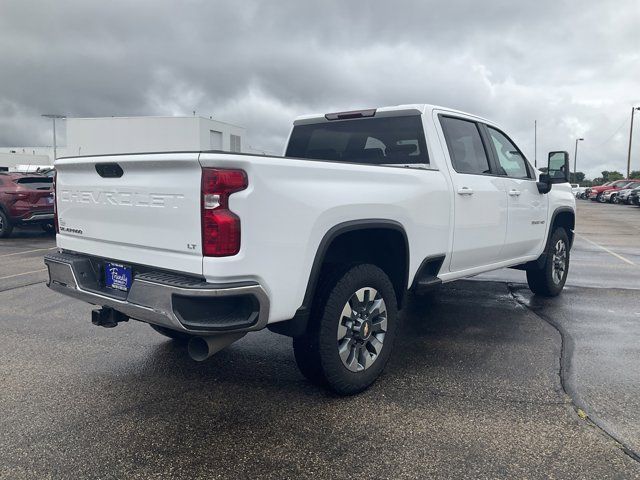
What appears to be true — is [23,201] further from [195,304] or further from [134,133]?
[134,133]

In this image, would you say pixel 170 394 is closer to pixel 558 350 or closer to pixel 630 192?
pixel 558 350

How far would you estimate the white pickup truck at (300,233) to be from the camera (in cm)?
274

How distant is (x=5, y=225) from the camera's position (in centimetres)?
1238

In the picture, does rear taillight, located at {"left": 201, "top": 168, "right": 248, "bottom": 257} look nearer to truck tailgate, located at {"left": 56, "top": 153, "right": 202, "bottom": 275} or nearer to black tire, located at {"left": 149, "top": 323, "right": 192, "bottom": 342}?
truck tailgate, located at {"left": 56, "top": 153, "right": 202, "bottom": 275}

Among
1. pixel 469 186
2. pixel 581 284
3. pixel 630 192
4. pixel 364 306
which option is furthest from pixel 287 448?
pixel 630 192

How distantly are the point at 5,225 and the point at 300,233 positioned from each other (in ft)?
38.8

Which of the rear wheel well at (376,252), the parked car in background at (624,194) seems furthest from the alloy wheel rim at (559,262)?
the parked car in background at (624,194)

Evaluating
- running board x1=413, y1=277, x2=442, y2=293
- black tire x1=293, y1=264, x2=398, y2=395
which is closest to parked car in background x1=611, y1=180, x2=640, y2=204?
running board x1=413, y1=277, x2=442, y2=293

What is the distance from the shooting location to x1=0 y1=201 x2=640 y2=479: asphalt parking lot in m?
2.71

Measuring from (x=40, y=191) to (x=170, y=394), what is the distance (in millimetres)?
10377

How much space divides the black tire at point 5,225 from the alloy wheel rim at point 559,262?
1155 centimetres

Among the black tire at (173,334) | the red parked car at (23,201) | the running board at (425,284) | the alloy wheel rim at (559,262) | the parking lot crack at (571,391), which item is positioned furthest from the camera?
the red parked car at (23,201)

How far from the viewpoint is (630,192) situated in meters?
34.3

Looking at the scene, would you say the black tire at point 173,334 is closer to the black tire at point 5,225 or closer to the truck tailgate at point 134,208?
the truck tailgate at point 134,208
